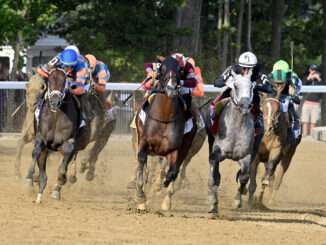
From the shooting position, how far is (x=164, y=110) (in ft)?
33.2

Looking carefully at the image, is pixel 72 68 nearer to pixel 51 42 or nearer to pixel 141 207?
pixel 141 207

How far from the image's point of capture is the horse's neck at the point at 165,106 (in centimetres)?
1007

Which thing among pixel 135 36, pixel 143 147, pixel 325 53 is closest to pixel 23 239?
pixel 143 147

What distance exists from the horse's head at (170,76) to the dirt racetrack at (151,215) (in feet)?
4.81

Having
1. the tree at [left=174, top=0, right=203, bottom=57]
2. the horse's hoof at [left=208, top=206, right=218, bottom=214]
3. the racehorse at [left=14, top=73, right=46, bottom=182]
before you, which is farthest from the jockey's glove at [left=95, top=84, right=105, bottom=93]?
the tree at [left=174, top=0, right=203, bottom=57]

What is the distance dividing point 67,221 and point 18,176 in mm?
4451

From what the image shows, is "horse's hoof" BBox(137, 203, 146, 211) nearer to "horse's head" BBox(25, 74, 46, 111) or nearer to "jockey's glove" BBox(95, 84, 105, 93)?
"horse's head" BBox(25, 74, 46, 111)

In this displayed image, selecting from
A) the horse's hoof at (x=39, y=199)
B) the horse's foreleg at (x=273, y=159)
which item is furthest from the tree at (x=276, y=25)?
the horse's hoof at (x=39, y=199)

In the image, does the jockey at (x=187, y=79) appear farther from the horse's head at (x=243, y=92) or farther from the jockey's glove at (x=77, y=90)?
the jockey's glove at (x=77, y=90)

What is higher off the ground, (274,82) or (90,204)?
(274,82)

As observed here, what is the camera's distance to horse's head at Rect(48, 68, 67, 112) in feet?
34.2

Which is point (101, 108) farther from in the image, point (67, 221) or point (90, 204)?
point (67, 221)

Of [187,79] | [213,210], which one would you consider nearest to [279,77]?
[187,79]

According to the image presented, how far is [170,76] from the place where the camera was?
9.67 meters
